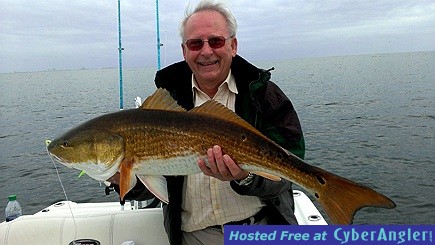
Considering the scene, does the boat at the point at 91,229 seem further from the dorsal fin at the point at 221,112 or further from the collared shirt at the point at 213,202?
the dorsal fin at the point at 221,112

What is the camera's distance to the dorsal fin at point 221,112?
285cm

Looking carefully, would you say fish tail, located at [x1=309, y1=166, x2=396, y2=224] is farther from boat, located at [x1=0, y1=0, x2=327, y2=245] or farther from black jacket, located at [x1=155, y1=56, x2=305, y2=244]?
boat, located at [x1=0, y1=0, x2=327, y2=245]

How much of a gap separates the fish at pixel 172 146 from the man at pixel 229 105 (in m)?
0.37

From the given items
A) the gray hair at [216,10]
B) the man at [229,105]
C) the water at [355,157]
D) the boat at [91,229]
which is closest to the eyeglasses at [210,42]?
the man at [229,105]

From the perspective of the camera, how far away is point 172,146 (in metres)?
2.82

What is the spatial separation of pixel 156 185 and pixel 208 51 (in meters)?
1.10

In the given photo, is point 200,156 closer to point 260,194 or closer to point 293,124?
point 260,194

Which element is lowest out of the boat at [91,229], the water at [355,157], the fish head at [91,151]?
the water at [355,157]

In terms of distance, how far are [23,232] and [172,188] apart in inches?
72.2

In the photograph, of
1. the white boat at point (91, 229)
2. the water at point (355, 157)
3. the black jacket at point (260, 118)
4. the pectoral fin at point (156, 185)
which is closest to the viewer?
the pectoral fin at point (156, 185)

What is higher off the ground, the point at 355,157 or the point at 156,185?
the point at 156,185

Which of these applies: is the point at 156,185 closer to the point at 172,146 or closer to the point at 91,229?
the point at 172,146

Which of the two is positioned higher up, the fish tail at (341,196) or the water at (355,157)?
the fish tail at (341,196)

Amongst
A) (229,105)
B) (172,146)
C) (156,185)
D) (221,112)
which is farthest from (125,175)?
(229,105)
